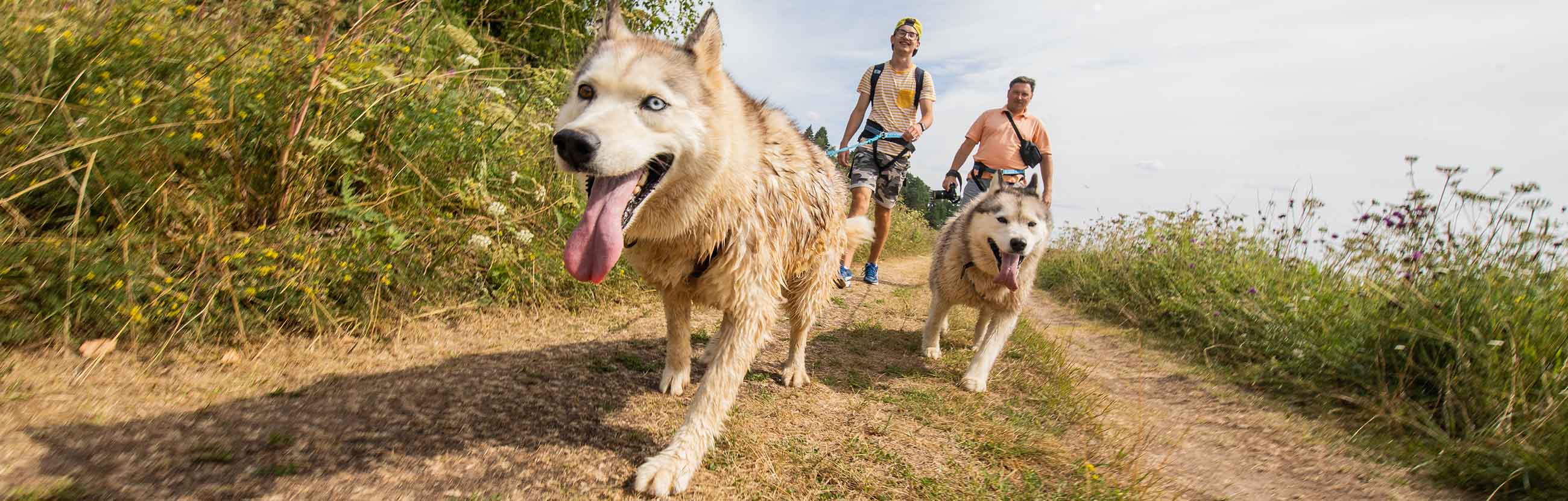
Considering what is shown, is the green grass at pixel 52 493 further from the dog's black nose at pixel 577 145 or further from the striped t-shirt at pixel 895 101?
the striped t-shirt at pixel 895 101

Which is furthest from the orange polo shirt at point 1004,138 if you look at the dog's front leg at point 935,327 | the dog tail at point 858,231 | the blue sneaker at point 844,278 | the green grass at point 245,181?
the green grass at point 245,181

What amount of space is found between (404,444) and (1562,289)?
592 centimetres

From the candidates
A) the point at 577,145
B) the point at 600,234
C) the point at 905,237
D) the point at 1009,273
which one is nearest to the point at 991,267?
the point at 1009,273

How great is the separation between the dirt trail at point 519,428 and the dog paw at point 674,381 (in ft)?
0.23

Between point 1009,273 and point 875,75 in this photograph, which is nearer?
point 1009,273

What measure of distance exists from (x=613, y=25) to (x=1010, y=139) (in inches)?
182

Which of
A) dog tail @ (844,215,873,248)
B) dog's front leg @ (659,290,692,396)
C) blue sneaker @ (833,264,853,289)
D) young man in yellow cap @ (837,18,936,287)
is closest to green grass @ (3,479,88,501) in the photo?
dog's front leg @ (659,290,692,396)

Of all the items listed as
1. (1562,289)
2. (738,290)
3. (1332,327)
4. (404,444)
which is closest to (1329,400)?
(1332,327)

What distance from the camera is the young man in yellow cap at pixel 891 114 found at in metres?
5.96

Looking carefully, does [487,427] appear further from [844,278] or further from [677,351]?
[844,278]

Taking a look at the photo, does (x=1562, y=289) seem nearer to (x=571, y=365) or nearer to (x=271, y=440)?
(x=571, y=365)

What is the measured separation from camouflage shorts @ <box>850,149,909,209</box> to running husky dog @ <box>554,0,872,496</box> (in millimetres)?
3036

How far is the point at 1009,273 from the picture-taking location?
13.8ft

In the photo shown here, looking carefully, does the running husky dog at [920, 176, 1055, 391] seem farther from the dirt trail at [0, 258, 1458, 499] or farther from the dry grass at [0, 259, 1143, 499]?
the dry grass at [0, 259, 1143, 499]
